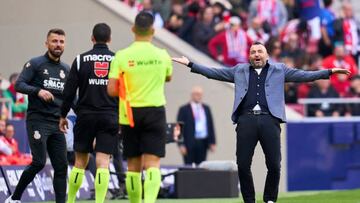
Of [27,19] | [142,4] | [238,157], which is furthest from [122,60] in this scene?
[142,4]

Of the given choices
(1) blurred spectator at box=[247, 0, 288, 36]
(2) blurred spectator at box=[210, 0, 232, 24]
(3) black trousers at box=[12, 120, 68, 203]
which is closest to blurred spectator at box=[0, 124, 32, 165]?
(3) black trousers at box=[12, 120, 68, 203]

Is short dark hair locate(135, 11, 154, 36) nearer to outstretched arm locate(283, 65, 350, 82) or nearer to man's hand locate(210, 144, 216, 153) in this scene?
outstretched arm locate(283, 65, 350, 82)

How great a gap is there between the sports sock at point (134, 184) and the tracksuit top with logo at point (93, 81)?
1.24m

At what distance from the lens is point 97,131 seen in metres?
14.6

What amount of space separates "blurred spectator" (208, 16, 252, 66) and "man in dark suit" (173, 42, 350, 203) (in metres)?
11.0

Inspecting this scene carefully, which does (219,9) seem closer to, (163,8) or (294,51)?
(163,8)

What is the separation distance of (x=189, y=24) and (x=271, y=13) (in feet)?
7.35

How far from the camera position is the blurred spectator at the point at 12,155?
20516mm

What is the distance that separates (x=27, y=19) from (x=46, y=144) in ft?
34.2

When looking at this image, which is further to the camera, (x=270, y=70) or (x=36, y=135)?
(x=36, y=135)

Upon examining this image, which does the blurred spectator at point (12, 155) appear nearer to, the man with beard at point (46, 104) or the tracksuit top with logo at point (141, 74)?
the man with beard at point (46, 104)

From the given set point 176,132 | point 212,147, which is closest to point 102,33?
point 176,132

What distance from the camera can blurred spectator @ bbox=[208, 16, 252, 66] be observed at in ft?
86.7

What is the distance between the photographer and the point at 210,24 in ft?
89.0
